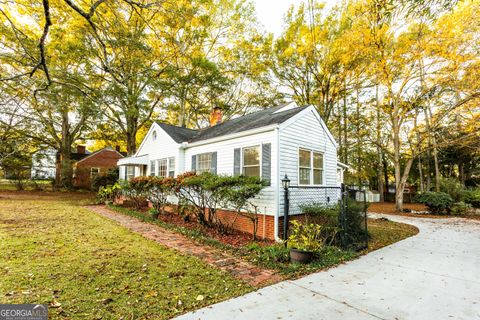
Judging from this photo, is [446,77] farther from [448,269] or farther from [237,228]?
[237,228]

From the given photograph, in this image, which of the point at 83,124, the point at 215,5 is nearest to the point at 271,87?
the point at 215,5

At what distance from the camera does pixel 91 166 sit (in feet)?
88.6

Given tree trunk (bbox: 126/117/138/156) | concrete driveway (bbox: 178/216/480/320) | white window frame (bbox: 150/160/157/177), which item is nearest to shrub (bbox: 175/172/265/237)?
concrete driveway (bbox: 178/216/480/320)

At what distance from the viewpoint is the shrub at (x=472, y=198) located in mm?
14250

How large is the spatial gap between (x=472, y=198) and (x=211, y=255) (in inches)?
683

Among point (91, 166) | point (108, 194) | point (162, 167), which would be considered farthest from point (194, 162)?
point (91, 166)

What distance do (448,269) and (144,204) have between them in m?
13.1

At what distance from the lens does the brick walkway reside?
4278 millimetres

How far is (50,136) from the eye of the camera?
24344mm

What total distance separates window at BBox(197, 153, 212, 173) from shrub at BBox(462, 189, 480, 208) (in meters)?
16.1

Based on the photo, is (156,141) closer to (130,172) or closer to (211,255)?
(130,172)

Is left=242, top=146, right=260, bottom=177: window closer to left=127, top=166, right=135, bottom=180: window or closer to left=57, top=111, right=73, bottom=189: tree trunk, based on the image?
left=127, top=166, right=135, bottom=180: window

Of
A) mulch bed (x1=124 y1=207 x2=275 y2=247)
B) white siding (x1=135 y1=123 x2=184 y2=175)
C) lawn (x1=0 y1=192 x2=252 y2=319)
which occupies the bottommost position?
mulch bed (x1=124 y1=207 x2=275 y2=247)

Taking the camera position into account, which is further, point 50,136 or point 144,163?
point 50,136
